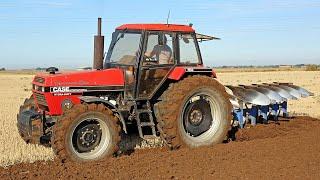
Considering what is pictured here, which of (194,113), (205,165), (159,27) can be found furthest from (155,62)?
(205,165)

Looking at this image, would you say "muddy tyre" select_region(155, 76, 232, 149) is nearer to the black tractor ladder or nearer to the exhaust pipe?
the black tractor ladder

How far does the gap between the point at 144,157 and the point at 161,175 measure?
1258 millimetres

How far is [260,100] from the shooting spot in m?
11.0

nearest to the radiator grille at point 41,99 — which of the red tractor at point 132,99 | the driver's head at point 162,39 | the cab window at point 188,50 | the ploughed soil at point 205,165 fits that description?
the red tractor at point 132,99

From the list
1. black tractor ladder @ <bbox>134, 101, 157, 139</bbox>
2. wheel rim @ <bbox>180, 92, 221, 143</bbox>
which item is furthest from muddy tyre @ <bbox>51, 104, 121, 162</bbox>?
wheel rim @ <bbox>180, 92, 221, 143</bbox>

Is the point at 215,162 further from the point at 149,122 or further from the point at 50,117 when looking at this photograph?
the point at 50,117

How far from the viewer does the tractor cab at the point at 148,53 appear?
8.77 meters

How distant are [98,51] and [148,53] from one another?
108 cm

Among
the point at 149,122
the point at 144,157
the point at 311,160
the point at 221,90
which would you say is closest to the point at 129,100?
the point at 149,122

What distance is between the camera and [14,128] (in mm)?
11445

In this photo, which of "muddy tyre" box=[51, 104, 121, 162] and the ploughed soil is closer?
the ploughed soil

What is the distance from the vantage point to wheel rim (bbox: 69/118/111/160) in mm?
7852

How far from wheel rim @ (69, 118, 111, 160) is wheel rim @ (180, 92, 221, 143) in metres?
1.81

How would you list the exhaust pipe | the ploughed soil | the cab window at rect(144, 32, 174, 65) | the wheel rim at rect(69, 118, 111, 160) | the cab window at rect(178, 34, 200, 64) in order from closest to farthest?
the ploughed soil
the wheel rim at rect(69, 118, 111, 160)
the cab window at rect(144, 32, 174, 65)
the exhaust pipe
the cab window at rect(178, 34, 200, 64)
